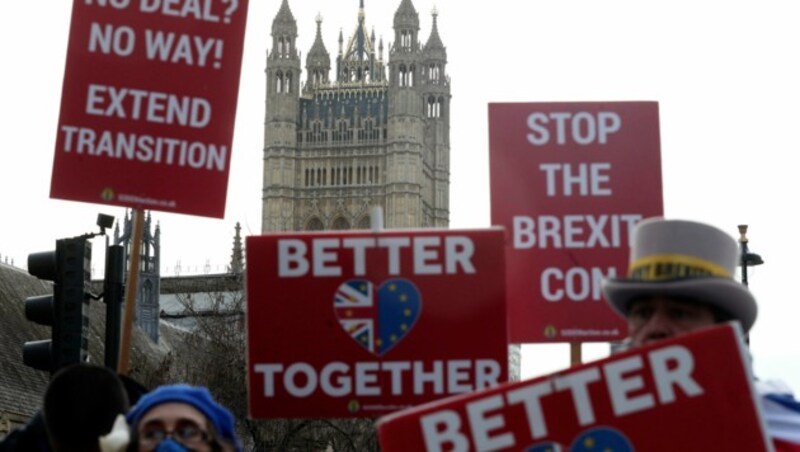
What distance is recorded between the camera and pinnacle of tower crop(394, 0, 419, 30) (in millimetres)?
115750

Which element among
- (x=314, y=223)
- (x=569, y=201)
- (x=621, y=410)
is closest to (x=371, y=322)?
(x=569, y=201)

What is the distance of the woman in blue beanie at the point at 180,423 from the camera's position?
423cm

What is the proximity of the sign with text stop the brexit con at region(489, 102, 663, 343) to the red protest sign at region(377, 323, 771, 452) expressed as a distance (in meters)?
2.78

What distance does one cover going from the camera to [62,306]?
36.9 ft

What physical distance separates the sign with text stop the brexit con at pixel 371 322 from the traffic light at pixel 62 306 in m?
5.22

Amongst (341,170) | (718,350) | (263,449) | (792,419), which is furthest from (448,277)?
(341,170)

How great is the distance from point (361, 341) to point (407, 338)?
0.47 ft

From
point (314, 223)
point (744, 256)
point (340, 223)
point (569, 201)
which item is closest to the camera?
point (569, 201)

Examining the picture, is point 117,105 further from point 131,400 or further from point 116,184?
point 131,400

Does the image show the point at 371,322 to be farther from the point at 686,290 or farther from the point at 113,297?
the point at 113,297

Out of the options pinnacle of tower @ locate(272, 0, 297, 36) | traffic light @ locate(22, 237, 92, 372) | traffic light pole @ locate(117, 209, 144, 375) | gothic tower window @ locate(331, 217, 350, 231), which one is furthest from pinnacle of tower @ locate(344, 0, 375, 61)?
traffic light pole @ locate(117, 209, 144, 375)

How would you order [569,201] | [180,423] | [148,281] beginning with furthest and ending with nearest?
[148,281]
[569,201]
[180,423]

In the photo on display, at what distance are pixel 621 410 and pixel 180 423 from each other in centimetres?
114

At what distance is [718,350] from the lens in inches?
139
